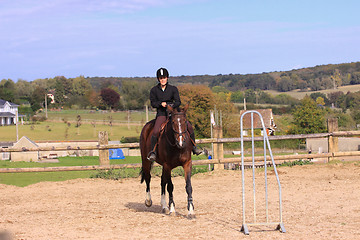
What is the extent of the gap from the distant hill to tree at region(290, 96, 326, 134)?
269 feet

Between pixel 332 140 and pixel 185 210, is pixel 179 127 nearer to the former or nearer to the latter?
pixel 185 210

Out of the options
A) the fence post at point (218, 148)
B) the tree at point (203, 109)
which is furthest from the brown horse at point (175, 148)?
the tree at point (203, 109)

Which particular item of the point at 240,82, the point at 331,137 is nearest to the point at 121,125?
the point at 331,137

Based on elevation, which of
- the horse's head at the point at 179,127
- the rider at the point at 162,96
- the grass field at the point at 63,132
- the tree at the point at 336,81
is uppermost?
the tree at the point at 336,81

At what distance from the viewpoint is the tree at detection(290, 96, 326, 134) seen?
54562 mm

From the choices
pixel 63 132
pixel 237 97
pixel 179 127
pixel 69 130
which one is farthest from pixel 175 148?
pixel 237 97

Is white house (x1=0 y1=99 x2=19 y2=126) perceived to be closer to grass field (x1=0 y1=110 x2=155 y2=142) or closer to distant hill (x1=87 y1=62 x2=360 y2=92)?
grass field (x1=0 y1=110 x2=155 y2=142)

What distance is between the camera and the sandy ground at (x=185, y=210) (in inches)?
259

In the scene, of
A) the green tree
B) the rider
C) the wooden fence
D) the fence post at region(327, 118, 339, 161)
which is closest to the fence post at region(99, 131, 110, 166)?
the wooden fence

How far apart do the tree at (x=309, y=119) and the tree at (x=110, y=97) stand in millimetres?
62604

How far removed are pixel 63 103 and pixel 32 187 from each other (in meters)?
108

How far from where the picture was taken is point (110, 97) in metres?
109

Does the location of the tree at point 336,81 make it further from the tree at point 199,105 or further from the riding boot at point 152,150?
the riding boot at point 152,150

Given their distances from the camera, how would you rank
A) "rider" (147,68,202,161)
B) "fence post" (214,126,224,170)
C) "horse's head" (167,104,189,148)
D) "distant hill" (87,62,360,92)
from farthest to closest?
"distant hill" (87,62,360,92), "fence post" (214,126,224,170), "rider" (147,68,202,161), "horse's head" (167,104,189,148)
